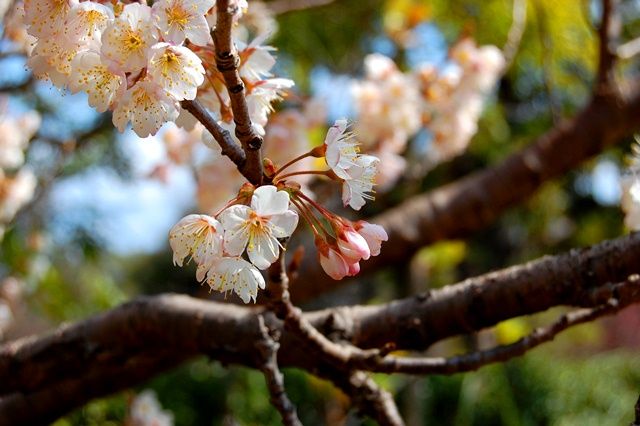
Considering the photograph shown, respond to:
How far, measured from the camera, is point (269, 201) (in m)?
0.53

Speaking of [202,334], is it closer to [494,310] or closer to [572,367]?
[494,310]

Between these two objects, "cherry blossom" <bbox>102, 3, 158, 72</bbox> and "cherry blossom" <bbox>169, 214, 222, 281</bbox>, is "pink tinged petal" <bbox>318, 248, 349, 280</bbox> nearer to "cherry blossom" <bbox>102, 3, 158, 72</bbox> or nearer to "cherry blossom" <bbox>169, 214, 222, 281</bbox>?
"cherry blossom" <bbox>169, 214, 222, 281</bbox>

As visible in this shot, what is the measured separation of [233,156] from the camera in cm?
56

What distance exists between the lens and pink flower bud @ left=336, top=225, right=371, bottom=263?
0.59m

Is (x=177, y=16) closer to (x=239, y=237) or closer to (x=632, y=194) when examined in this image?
(x=239, y=237)

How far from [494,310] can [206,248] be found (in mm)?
379

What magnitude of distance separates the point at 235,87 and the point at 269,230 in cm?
11

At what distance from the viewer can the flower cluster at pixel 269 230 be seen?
0.54 metres

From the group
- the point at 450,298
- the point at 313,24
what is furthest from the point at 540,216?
the point at 450,298

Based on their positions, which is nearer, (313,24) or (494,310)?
(494,310)

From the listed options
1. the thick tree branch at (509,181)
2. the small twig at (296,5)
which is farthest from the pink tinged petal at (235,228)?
the small twig at (296,5)

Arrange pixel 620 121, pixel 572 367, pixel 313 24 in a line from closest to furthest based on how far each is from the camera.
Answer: pixel 620 121, pixel 313 24, pixel 572 367

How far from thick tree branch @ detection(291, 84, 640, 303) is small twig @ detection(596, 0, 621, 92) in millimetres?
40

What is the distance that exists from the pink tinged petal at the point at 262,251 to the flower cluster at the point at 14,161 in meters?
1.44
